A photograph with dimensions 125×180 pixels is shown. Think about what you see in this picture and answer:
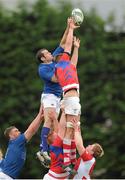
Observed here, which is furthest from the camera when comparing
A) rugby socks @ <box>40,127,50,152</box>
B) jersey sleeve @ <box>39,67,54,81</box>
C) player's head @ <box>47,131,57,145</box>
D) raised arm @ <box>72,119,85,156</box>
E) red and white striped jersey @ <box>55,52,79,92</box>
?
rugby socks @ <box>40,127,50,152</box>

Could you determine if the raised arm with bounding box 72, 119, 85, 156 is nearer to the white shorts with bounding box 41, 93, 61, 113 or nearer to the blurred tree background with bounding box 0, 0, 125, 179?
the white shorts with bounding box 41, 93, 61, 113

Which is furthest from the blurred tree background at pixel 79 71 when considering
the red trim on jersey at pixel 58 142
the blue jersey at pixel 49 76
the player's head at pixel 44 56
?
the red trim on jersey at pixel 58 142

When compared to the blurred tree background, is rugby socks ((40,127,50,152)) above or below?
below

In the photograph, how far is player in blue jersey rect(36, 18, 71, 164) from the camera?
50.3ft

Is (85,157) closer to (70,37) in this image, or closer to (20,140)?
(20,140)

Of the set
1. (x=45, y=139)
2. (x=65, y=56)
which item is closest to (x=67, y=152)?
(x=45, y=139)

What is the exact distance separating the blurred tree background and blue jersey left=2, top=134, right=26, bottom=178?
360 inches

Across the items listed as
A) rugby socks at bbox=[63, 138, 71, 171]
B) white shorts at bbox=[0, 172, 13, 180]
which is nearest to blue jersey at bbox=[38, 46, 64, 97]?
rugby socks at bbox=[63, 138, 71, 171]

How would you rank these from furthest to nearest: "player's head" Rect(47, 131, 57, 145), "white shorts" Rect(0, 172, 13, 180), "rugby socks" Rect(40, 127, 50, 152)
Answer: "rugby socks" Rect(40, 127, 50, 152) < "white shorts" Rect(0, 172, 13, 180) < "player's head" Rect(47, 131, 57, 145)

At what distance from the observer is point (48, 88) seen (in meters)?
15.7

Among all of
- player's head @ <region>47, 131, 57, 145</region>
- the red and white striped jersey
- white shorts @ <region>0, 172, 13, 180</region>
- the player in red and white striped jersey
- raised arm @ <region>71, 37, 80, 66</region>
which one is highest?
raised arm @ <region>71, 37, 80, 66</region>

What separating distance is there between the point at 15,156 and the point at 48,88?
4.10 feet

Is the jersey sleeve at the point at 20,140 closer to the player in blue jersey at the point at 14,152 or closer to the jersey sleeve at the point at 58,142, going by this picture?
the player in blue jersey at the point at 14,152

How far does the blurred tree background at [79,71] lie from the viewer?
2452 cm
